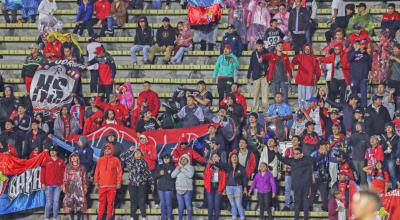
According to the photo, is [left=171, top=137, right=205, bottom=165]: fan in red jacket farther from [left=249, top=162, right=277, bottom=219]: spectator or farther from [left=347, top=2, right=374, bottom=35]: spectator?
[left=347, top=2, right=374, bottom=35]: spectator

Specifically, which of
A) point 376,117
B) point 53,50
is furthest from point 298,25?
point 53,50

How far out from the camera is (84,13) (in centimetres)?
3312

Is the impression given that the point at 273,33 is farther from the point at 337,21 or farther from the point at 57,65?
the point at 57,65

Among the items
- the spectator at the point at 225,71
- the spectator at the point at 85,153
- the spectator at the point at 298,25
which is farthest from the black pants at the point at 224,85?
the spectator at the point at 85,153

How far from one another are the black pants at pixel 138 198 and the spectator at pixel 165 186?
0.37 m

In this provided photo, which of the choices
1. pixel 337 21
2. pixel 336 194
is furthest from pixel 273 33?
pixel 336 194

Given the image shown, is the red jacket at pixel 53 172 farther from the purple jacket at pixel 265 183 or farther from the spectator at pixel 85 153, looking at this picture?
the purple jacket at pixel 265 183

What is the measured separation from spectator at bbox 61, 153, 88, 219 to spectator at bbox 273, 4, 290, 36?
7032 mm

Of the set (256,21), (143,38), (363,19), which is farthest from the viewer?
(143,38)

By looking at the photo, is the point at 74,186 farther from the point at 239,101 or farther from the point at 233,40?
the point at 233,40

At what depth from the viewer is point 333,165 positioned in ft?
87.8

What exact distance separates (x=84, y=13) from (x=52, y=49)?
2.08 m

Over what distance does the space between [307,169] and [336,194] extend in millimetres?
891

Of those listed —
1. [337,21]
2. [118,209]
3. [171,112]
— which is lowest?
[118,209]
